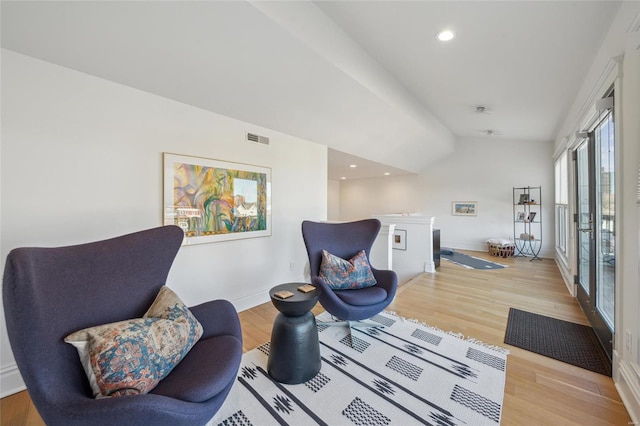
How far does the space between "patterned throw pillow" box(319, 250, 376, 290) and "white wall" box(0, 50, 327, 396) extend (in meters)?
1.05

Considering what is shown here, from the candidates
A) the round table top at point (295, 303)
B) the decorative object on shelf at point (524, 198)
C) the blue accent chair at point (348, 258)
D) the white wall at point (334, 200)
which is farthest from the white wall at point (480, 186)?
the round table top at point (295, 303)

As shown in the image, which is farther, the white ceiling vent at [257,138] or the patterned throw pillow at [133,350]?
the white ceiling vent at [257,138]

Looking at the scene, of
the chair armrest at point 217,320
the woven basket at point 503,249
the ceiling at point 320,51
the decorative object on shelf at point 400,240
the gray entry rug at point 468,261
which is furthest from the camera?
the woven basket at point 503,249

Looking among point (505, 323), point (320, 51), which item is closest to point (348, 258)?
point (505, 323)

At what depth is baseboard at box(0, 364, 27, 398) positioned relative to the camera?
5.69ft

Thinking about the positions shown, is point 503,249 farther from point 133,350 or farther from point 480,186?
point 133,350

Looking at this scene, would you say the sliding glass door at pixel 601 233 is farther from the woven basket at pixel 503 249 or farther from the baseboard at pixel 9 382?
the baseboard at pixel 9 382

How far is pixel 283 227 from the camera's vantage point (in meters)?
3.57

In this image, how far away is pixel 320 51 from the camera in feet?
7.47

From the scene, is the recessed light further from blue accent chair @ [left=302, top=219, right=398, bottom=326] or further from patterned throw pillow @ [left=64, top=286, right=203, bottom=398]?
patterned throw pillow @ [left=64, top=286, right=203, bottom=398]

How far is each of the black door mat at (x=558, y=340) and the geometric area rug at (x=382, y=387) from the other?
0.37 meters

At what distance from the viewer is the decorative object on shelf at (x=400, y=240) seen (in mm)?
4780

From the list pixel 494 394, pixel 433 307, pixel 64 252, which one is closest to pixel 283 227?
pixel 433 307

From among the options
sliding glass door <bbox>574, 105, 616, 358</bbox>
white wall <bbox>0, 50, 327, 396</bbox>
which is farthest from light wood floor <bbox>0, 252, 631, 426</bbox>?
white wall <bbox>0, 50, 327, 396</bbox>
